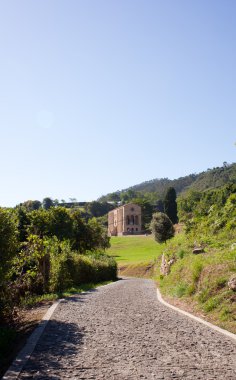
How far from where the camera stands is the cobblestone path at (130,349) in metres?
6.04

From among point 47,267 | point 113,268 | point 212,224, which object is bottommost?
point 113,268

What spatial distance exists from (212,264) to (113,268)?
27.5 m

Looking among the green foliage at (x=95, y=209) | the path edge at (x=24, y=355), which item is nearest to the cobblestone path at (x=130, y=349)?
the path edge at (x=24, y=355)

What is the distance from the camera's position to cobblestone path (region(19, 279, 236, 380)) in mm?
6039

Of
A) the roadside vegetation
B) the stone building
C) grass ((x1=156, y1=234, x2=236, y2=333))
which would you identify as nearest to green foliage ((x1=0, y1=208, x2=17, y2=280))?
the roadside vegetation

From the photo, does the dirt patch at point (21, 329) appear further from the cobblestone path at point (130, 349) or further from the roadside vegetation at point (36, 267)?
the cobblestone path at point (130, 349)

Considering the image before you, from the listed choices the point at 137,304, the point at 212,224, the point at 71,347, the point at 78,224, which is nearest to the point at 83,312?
the point at 137,304

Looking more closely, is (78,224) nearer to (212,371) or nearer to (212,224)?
(212,224)

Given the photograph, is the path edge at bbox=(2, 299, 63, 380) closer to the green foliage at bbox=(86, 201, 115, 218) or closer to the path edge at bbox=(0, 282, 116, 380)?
the path edge at bbox=(0, 282, 116, 380)

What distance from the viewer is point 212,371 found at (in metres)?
6.14

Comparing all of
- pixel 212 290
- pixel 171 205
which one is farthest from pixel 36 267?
pixel 171 205

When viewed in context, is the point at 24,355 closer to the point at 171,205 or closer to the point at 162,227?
the point at 162,227

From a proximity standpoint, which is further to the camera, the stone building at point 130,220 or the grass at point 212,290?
the stone building at point 130,220

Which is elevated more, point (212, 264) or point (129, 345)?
point (212, 264)
